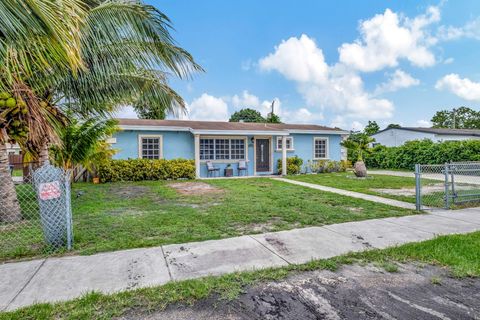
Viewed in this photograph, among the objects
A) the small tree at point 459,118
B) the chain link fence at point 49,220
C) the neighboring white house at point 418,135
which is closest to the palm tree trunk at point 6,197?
the chain link fence at point 49,220

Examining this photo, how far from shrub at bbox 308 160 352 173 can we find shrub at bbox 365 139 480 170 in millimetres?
5102

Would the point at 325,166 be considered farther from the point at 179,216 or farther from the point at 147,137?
the point at 179,216

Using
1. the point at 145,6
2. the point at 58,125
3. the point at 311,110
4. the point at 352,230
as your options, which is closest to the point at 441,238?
the point at 352,230

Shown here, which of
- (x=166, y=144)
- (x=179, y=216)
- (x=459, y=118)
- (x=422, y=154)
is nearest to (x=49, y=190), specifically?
(x=179, y=216)

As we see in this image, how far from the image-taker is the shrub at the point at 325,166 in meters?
17.5

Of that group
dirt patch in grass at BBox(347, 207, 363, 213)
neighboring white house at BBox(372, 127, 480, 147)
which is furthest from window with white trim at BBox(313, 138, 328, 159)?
neighboring white house at BBox(372, 127, 480, 147)

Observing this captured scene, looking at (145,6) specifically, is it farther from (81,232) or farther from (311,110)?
(311,110)

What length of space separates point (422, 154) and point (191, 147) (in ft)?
52.5

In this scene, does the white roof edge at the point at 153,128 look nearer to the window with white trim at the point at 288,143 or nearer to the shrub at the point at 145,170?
the shrub at the point at 145,170

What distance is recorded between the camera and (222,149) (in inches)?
628

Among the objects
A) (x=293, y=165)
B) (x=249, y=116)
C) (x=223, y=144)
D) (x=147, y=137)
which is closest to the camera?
(x=147, y=137)

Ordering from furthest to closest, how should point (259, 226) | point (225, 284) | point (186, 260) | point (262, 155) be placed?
point (262, 155) → point (259, 226) → point (186, 260) → point (225, 284)

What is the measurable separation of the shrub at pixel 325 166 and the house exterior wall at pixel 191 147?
0.48 m

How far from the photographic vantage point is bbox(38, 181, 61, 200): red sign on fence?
4.07 meters
